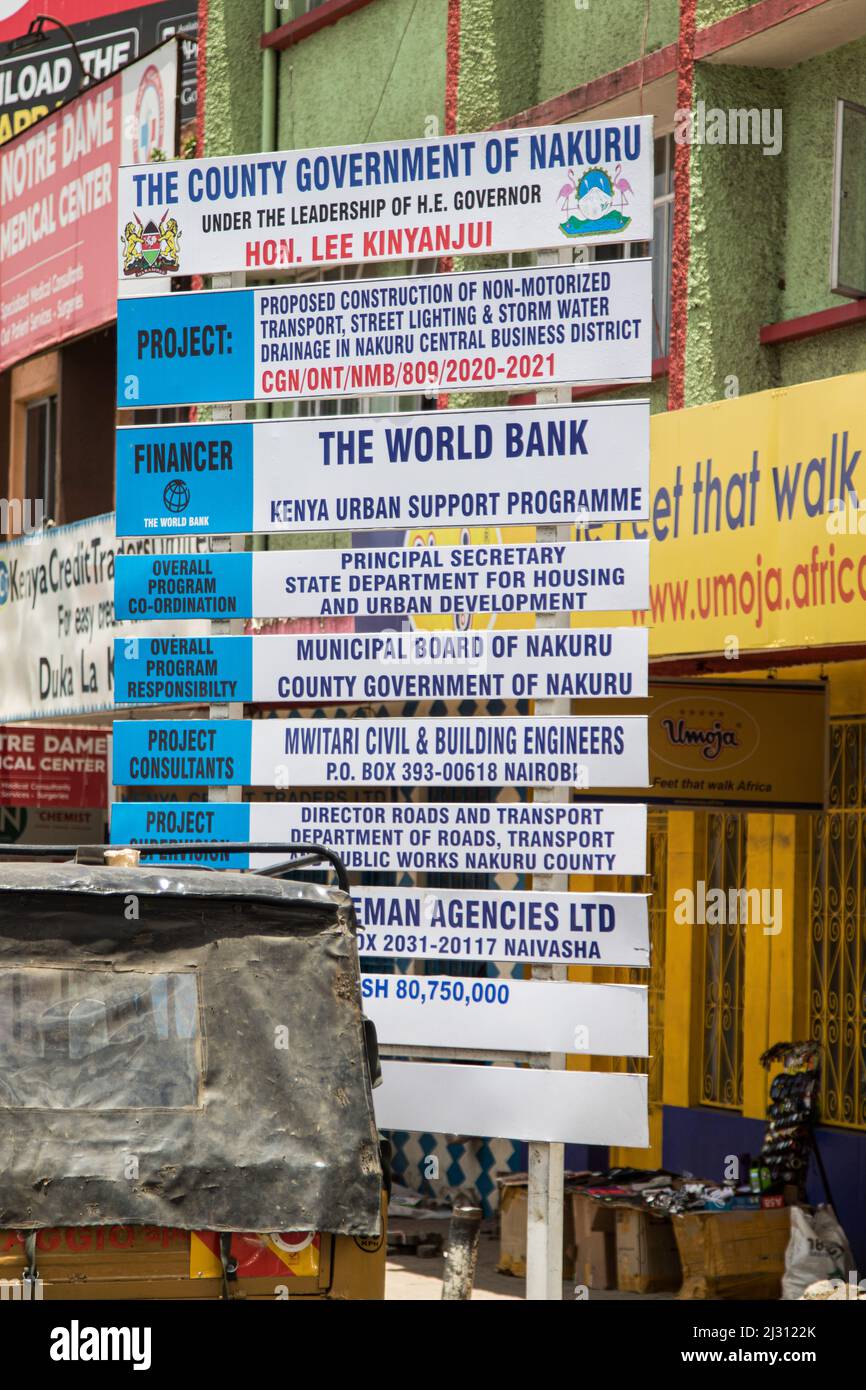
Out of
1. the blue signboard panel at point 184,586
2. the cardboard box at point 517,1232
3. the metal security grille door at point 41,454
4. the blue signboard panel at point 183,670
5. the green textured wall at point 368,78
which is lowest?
the cardboard box at point 517,1232

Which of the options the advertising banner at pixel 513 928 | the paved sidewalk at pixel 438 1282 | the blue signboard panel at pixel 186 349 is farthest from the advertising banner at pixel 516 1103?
the paved sidewalk at pixel 438 1282

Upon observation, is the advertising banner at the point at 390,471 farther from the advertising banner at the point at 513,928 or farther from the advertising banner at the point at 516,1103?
the advertising banner at the point at 516,1103

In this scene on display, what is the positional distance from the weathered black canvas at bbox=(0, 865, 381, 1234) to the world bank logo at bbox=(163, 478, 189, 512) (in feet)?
11.4

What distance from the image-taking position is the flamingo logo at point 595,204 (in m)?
8.98

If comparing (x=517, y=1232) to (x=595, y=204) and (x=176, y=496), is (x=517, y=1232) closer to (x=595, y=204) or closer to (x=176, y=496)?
(x=176, y=496)

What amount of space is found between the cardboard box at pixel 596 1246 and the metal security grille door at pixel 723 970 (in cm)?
161

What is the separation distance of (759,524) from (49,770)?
12.2m

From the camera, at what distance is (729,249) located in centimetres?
1359

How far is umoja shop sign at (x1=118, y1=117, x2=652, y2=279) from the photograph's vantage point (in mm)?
9008

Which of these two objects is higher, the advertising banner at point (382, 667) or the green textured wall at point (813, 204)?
the green textured wall at point (813, 204)

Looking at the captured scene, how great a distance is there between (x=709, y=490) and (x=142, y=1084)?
6.08 m

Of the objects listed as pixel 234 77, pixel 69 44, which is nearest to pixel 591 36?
pixel 234 77


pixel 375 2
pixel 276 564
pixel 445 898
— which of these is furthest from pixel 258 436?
pixel 375 2

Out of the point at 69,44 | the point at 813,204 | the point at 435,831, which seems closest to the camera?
the point at 435,831
